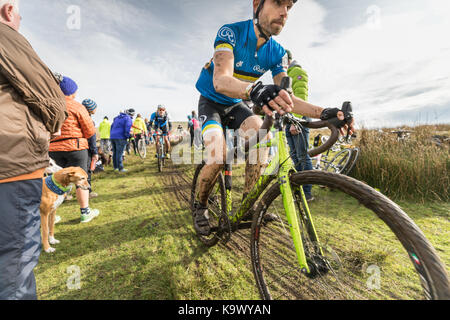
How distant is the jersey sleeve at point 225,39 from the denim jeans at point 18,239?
7.37 ft

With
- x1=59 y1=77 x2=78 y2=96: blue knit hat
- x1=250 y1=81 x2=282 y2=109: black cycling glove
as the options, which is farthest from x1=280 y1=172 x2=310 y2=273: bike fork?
x1=59 y1=77 x2=78 y2=96: blue knit hat

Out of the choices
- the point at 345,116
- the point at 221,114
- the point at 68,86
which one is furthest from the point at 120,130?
the point at 345,116

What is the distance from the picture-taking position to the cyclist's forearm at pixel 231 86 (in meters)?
1.70

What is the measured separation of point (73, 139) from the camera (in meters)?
3.68

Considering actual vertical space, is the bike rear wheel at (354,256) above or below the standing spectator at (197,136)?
below

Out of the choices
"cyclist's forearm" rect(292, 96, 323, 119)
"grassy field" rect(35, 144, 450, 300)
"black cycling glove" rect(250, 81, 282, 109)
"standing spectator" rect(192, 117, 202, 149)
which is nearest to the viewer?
"black cycling glove" rect(250, 81, 282, 109)

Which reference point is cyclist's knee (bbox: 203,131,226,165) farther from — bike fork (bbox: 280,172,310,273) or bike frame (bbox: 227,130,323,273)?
bike fork (bbox: 280,172,310,273)

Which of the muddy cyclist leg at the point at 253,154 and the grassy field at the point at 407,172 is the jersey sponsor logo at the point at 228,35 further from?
the grassy field at the point at 407,172

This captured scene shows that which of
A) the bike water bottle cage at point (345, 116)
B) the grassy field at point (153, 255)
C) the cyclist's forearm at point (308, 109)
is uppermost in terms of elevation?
the cyclist's forearm at point (308, 109)

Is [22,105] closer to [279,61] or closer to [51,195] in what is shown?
[51,195]

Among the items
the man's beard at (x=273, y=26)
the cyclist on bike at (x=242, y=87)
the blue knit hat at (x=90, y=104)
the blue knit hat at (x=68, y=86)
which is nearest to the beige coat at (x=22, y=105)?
the cyclist on bike at (x=242, y=87)

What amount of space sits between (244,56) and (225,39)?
446 mm

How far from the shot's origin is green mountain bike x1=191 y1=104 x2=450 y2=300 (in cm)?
98
